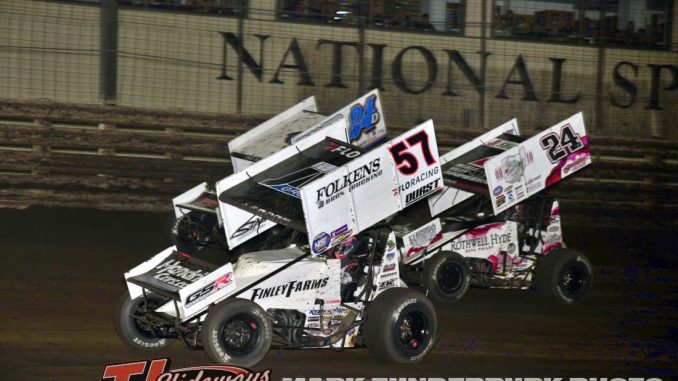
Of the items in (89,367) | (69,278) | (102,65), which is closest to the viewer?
(89,367)

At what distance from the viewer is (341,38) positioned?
50.3 feet

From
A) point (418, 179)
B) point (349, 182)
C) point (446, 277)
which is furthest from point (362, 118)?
point (349, 182)

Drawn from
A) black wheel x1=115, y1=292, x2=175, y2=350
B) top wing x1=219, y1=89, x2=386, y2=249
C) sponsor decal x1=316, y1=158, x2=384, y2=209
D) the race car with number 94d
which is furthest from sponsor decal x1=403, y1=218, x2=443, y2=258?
black wheel x1=115, y1=292, x2=175, y2=350

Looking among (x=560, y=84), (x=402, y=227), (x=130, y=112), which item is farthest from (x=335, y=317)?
(x=560, y=84)

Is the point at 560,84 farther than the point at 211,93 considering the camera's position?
Yes

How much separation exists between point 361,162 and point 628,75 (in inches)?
406

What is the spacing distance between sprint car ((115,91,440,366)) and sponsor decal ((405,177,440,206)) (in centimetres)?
1

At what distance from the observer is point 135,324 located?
7.38 m

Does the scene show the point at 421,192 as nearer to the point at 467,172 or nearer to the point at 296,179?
the point at 296,179

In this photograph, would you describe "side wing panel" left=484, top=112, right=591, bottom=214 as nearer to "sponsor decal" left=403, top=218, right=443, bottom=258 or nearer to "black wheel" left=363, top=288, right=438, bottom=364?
"sponsor decal" left=403, top=218, right=443, bottom=258

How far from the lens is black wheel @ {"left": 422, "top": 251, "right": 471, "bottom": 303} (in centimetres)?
983

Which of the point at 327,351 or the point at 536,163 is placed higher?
the point at 536,163

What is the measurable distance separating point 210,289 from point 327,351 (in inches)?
53.5

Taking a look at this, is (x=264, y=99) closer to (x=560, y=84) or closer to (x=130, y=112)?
(x=130, y=112)
